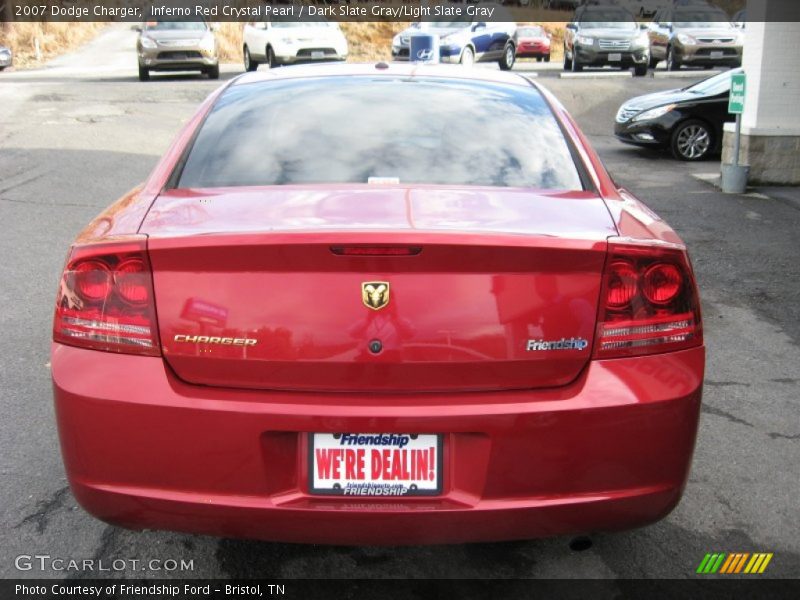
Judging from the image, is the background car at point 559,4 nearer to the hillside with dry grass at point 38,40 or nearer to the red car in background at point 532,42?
the red car in background at point 532,42

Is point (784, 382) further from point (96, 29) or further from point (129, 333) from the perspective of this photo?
point (96, 29)

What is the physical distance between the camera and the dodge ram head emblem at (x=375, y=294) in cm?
264

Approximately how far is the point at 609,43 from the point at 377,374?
23516 mm

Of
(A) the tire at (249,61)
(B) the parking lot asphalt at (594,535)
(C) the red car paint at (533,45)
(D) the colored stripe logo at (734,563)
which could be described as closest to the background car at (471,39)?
(A) the tire at (249,61)

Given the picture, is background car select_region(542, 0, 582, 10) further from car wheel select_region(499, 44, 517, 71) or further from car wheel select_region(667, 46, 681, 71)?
car wheel select_region(667, 46, 681, 71)

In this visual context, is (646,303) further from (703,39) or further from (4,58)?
(4,58)

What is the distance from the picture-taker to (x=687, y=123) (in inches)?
572

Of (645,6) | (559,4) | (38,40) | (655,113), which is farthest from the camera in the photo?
(559,4)

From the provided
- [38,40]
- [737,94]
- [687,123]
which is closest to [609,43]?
[687,123]

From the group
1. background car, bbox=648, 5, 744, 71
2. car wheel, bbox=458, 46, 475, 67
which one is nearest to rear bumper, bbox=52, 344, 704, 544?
car wheel, bbox=458, 46, 475, 67

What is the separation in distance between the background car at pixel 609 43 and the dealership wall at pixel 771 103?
42.4 ft

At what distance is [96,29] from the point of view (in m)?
48.4

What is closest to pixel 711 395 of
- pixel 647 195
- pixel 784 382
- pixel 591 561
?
pixel 784 382

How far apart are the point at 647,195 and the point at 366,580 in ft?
29.9
